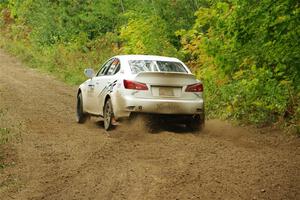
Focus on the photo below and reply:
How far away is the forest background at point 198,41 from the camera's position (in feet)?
29.4

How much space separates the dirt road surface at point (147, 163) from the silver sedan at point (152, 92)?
0.39m

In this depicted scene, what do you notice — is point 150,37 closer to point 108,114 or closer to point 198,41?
point 198,41

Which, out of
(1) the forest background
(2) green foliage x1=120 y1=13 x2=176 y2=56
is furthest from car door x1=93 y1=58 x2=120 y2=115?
(2) green foliage x1=120 y1=13 x2=176 y2=56

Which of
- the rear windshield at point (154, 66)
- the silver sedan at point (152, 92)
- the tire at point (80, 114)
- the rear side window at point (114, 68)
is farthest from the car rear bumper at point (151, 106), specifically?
the tire at point (80, 114)

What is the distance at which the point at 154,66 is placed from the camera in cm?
1088

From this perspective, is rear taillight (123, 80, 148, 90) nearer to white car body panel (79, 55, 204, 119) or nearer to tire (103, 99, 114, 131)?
white car body panel (79, 55, 204, 119)

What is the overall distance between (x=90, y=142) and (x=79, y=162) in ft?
5.36

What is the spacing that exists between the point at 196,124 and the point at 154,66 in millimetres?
1440

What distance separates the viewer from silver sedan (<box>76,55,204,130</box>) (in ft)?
33.3

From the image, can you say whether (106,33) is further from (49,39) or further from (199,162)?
(199,162)

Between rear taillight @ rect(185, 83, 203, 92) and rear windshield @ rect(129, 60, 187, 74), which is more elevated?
rear windshield @ rect(129, 60, 187, 74)

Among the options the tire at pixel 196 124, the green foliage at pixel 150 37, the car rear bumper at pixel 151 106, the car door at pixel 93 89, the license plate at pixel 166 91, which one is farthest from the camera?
the green foliage at pixel 150 37

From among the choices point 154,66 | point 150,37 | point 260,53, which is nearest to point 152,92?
point 154,66

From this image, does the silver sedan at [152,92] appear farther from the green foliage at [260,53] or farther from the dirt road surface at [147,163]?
the green foliage at [260,53]
